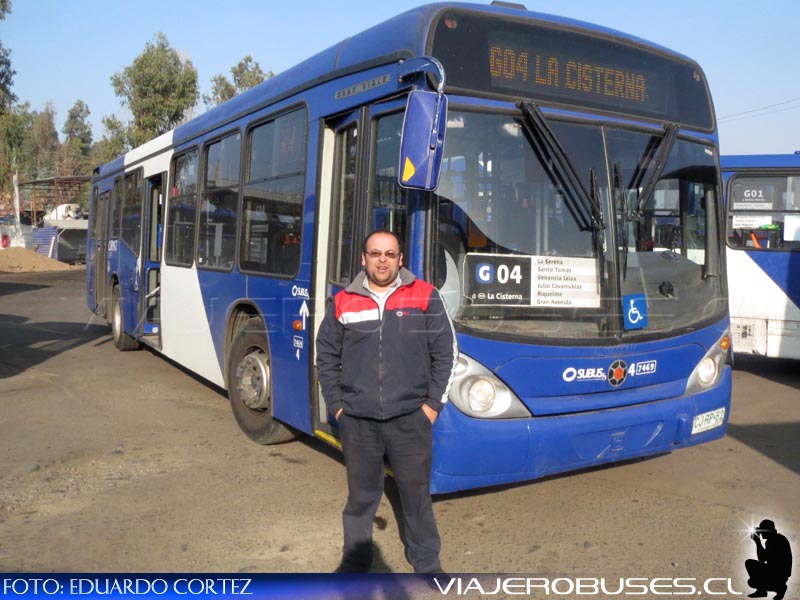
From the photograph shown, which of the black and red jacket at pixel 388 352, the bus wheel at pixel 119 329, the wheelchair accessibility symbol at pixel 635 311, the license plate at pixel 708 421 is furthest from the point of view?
the bus wheel at pixel 119 329

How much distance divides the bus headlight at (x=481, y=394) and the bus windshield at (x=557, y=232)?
0.24 meters

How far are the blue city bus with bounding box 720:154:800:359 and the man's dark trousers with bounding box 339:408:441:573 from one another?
7.36 metres

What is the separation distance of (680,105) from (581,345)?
1.90 m

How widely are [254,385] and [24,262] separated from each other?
112ft

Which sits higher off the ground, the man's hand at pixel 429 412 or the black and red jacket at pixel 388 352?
the black and red jacket at pixel 388 352

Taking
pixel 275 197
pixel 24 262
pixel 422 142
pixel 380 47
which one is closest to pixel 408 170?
pixel 422 142

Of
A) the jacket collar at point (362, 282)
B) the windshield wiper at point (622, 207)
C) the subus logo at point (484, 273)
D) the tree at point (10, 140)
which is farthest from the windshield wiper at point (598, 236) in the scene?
the tree at point (10, 140)

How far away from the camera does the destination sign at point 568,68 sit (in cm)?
452

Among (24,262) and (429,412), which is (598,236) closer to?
(429,412)

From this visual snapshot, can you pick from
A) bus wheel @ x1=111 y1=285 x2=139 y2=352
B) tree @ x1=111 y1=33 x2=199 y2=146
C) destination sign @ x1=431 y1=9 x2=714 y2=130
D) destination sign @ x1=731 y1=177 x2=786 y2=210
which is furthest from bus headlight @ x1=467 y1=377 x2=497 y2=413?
tree @ x1=111 y1=33 x2=199 y2=146

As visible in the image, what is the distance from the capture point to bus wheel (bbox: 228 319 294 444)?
6.27 metres

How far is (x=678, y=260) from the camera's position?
521 cm

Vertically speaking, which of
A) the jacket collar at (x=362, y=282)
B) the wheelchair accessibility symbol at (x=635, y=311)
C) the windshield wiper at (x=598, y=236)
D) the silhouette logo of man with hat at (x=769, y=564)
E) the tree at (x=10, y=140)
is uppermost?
the tree at (x=10, y=140)

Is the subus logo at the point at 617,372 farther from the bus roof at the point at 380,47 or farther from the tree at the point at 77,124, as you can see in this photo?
the tree at the point at 77,124
